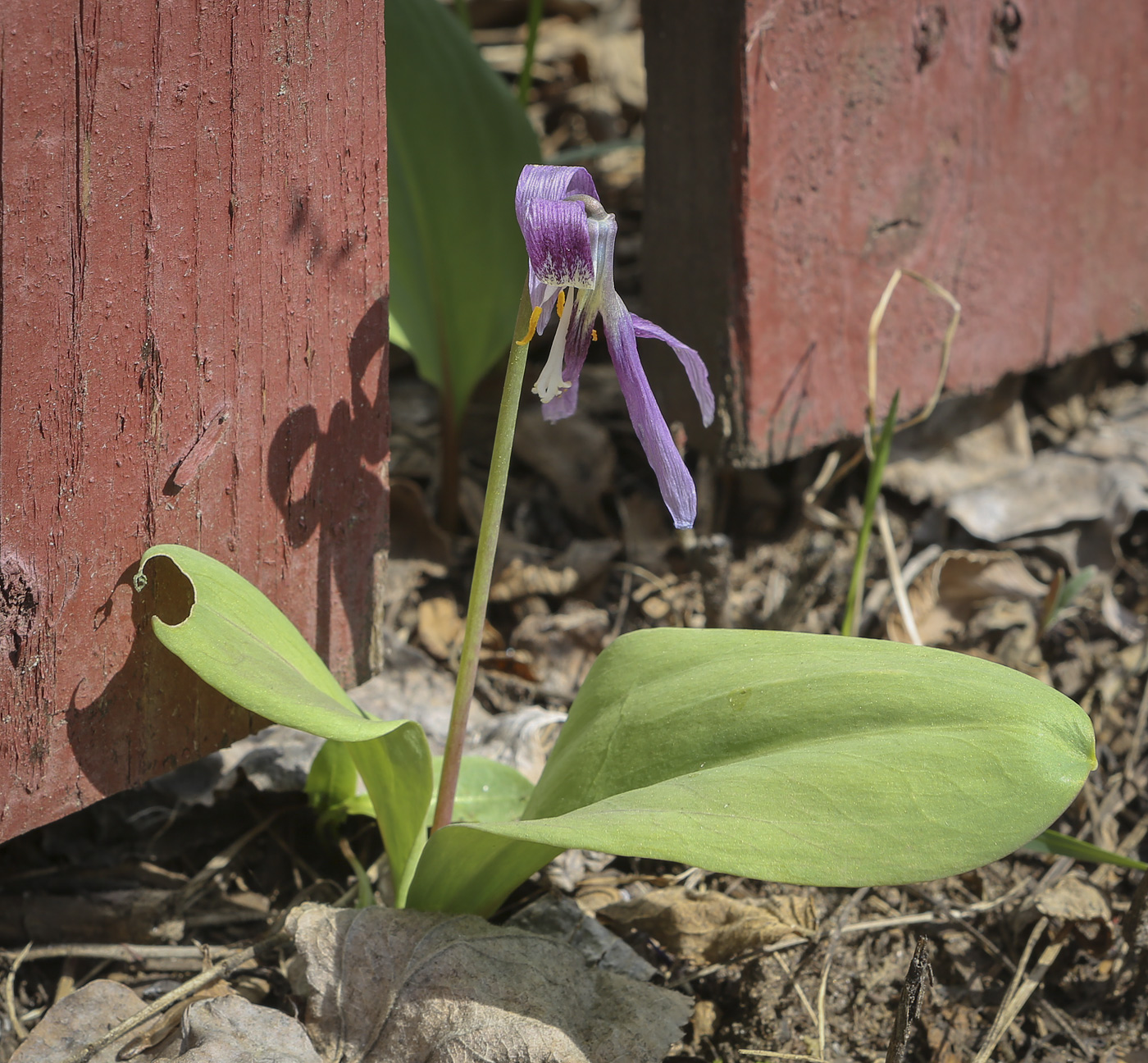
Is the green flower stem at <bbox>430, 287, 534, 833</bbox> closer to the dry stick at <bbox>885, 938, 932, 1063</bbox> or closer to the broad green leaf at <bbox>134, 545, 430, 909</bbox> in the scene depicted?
the broad green leaf at <bbox>134, 545, 430, 909</bbox>

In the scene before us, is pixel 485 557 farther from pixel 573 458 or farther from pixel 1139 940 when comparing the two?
pixel 573 458

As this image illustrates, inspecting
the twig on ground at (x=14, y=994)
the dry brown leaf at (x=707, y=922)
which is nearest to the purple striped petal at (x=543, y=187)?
the dry brown leaf at (x=707, y=922)

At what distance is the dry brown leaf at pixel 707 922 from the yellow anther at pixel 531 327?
0.87 m

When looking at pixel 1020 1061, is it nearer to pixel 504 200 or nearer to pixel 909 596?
pixel 909 596

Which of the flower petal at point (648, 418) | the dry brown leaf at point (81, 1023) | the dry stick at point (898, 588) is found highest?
the flower petal at point (648, 418)

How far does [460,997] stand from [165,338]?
88cm

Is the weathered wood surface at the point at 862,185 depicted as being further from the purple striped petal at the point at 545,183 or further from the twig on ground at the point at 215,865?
the twig on ground at the point at 215,865

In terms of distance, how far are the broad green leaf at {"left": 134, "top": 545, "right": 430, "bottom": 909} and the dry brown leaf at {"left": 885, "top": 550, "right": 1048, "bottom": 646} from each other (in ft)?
4.39

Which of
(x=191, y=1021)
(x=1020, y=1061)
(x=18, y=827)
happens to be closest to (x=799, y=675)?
(x=1020, y=1061)

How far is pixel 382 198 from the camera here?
1509 mm

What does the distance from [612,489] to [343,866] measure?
119 centimetres

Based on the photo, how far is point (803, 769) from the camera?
110 centimetres

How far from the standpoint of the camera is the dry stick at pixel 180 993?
1.27 metres

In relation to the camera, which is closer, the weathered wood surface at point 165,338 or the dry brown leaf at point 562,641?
the weathered wood surface at point 165,338
